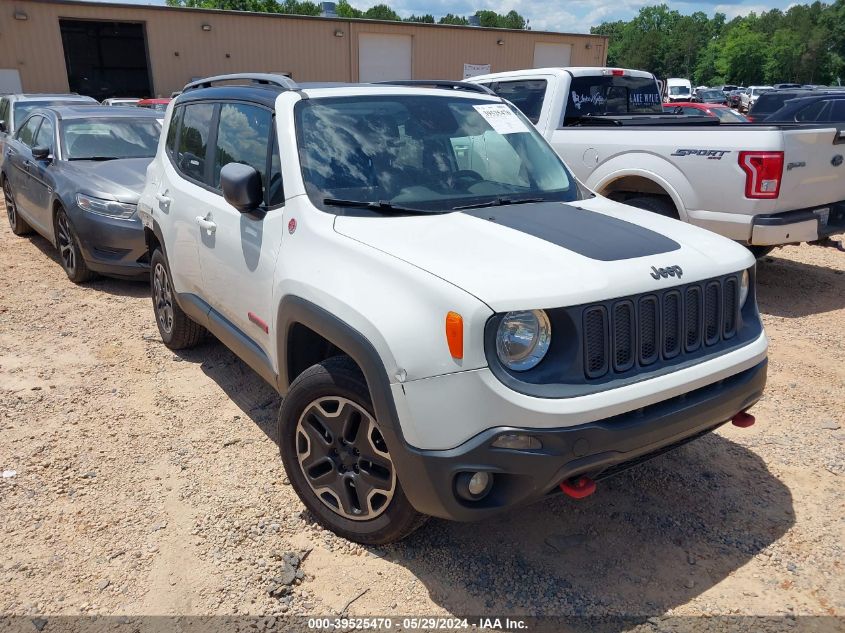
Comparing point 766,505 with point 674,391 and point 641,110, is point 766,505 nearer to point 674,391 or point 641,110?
point 674,391

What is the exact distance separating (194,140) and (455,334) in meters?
2.91

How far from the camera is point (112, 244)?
20.9 ft

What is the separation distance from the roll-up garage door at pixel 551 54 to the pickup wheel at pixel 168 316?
3235 centimetres

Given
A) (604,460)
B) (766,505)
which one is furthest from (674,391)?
(766,505)

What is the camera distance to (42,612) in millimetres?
2641

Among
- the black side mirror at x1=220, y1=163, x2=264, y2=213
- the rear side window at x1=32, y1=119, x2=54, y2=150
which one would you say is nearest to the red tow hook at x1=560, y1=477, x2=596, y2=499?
the black side mirror at x1=220, y1=163, x2=264, y2=213

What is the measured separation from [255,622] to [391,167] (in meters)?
2.10

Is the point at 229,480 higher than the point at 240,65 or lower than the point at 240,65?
lower

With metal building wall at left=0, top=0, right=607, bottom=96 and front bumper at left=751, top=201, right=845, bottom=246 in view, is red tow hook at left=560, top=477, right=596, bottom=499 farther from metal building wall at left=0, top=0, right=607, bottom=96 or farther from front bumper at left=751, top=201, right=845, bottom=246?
metal building wall at left=0, top=0, right=607, bottom=96

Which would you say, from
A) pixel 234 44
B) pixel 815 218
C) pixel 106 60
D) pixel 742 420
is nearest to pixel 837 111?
pixel 815 218

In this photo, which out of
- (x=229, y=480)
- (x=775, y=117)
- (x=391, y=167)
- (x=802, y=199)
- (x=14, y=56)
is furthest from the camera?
(x=14, y=56)

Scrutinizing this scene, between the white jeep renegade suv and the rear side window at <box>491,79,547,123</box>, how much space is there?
11.5 ft

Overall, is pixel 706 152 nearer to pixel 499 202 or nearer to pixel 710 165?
pixel 710 165

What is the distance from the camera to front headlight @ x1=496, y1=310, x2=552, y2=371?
2391 mm
